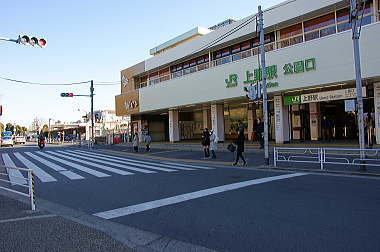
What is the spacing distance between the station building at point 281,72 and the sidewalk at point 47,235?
33.2 ft

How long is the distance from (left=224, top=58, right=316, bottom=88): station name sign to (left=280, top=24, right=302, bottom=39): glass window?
2.71 metres

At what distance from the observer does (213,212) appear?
5.84 metres

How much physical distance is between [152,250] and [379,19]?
17.0 metres

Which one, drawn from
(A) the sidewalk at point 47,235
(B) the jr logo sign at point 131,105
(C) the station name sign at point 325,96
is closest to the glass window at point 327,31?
(C) the station name sign at point 325,96

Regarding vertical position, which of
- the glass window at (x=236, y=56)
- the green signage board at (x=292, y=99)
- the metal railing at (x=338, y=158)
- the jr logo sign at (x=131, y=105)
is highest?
the glass window at (x=236, y=56)

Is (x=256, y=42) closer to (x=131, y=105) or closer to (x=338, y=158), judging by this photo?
(x=338, y=158)

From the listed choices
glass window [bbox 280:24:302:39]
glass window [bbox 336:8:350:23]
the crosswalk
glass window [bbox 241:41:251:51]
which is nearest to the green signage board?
glass window [bbox 280:24:302:39]

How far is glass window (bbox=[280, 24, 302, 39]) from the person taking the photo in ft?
62.5

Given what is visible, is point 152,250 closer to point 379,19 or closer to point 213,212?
point 213,212

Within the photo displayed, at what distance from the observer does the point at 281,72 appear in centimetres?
1844

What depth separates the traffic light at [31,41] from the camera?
473 inches

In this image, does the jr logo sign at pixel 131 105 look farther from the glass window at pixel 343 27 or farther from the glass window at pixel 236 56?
the glass window at pixel 343 27

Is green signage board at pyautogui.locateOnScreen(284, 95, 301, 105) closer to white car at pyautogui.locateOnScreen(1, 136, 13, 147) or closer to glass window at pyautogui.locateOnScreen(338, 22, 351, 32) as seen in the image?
glass window at pyautogui.locateOnScreen(338, 22, 351, 32)

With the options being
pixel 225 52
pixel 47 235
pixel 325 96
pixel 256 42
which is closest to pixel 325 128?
pixel 325 96
